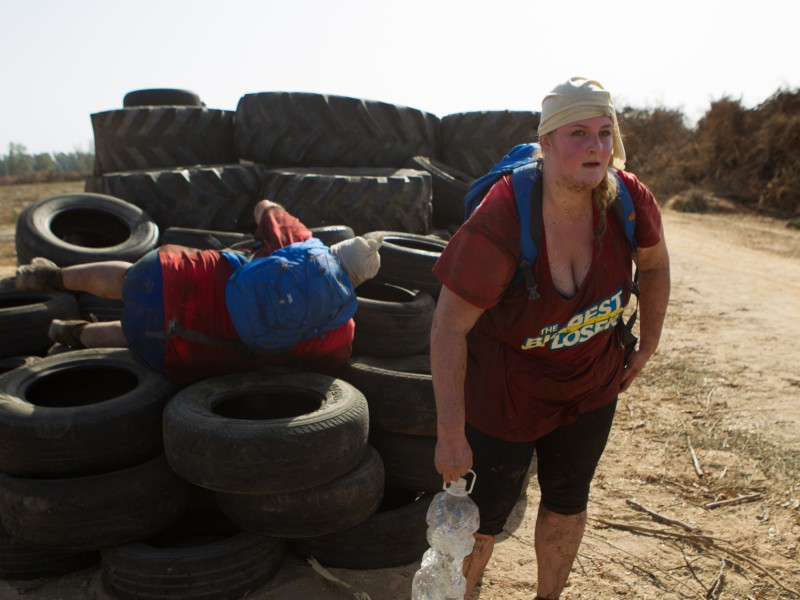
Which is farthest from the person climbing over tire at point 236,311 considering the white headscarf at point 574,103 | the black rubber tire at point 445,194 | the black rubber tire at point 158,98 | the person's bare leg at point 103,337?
the black rubber tire at point 158,98

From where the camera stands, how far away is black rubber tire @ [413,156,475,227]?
6988mm

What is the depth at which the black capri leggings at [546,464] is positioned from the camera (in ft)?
8.14

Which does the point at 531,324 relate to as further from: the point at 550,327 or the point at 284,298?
the point at 284,298

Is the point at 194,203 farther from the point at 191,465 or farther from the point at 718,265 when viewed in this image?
the point at 718,265

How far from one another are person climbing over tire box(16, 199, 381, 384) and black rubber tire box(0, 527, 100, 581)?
3.20 ft

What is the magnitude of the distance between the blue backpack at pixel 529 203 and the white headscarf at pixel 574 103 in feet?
0.57

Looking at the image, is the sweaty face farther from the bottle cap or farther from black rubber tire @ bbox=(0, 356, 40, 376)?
black rubber tire @ bbox=(0, 356, 40, 376)

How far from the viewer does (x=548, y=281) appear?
2209 millimetres

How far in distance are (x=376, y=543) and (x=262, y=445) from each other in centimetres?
84

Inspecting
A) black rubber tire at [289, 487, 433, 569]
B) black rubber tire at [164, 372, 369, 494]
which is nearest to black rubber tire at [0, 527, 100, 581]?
black rubber tire at [164, 372, 369, 494]

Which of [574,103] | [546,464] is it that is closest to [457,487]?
[546,464]

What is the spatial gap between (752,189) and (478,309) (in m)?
17.9

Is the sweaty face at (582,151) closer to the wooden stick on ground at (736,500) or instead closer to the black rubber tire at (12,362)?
the wooden stick on ground at (736,500)

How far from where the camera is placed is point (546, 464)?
2586 millimetres
